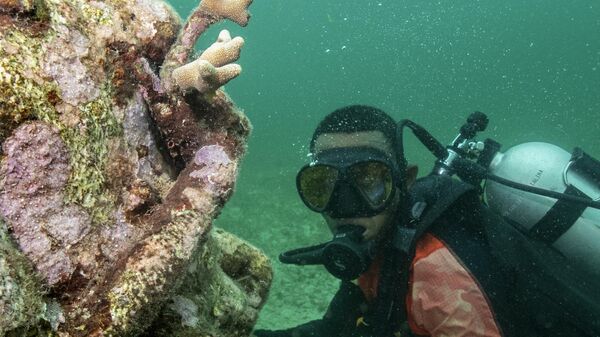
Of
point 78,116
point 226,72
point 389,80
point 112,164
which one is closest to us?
point 78,116

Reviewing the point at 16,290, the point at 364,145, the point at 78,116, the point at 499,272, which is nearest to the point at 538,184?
the point at 499,272

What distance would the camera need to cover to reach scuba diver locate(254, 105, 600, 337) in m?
2.82

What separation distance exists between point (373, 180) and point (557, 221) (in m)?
1.59

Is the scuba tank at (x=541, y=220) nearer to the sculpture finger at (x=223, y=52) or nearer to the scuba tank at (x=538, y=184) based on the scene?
the scuba tank at (x=538, y=184)

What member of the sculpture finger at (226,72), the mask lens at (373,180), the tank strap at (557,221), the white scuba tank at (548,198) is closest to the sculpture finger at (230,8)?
the sculpture finger at (226,72)

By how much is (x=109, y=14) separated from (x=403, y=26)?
128 metres

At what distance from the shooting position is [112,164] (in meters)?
1.84

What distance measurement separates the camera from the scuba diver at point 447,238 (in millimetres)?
2818

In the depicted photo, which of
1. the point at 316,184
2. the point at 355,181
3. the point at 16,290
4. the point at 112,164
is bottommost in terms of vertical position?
the point at 316,184

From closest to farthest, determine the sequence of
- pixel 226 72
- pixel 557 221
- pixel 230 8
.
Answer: pixel 226 72, pixel 230 8, pixel 557 221

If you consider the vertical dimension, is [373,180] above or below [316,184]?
above

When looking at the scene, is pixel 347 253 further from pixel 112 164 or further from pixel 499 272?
pixel 112 164

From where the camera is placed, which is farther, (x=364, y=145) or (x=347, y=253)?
(x=364, y=145)

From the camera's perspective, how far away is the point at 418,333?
121 inches
